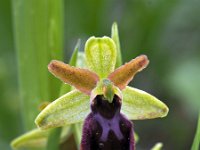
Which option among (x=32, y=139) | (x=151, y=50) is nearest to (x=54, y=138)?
(x=32, y=139)

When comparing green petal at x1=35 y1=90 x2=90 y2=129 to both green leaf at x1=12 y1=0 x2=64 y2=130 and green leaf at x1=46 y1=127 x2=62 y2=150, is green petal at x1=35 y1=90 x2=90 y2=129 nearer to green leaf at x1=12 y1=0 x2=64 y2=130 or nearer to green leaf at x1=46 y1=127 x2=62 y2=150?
green leaf at x1=46 y1=127 x2=62 y2=150

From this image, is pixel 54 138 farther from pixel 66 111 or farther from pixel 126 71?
pixel 126 71

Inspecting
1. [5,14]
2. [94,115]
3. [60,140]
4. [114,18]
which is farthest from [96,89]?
[114,18]

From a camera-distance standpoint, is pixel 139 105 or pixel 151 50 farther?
pixel 151 50

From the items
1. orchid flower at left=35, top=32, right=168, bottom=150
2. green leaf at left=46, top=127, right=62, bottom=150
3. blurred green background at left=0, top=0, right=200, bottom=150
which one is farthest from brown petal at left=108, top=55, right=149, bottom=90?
blurred green background at left=0, top=0, right=200, bottom=150

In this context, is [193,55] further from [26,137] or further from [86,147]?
[86,147]
